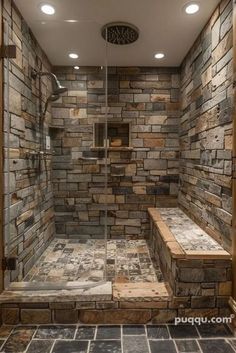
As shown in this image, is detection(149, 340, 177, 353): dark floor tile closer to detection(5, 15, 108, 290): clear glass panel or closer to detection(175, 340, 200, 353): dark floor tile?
detection(175, 340, 200, 353): dark floor tile

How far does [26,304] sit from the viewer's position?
1800mm

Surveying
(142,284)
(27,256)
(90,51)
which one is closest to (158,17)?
(90,51)

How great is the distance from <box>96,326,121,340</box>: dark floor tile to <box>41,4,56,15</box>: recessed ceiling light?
2.45 m

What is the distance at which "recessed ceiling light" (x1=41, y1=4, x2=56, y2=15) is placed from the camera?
80.0 inches

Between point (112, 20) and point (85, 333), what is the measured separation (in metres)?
2.45

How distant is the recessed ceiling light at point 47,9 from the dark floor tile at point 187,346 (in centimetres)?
261

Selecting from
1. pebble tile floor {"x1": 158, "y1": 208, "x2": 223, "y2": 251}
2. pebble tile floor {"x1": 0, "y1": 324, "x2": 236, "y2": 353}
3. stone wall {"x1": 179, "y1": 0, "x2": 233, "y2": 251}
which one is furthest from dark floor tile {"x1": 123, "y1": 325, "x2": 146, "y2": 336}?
stone wall {"x1": 179, "y1": 0, "x2": 233, "y2": 251}

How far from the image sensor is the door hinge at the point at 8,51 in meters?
1.82

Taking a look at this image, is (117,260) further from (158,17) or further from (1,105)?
(158,17)

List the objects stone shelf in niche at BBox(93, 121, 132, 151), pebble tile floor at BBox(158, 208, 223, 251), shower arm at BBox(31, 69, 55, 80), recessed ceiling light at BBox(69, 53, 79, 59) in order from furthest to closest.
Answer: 1. stone shelf in niche at BBox(93, 121, 132, 151)
2. recessed ceiling light at BBox(69, 53, 79, 59)
3. shower arm at BBox(31, 69, 55, 80)
4. pebble tile floor at BBox(158, 208, 223, 251)

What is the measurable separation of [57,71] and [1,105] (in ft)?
4.92

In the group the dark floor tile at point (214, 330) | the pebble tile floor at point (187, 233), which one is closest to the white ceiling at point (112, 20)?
the pebble tile floor at point (187, 233)

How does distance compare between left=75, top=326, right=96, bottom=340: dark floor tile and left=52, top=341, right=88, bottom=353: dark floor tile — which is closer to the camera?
left=52, top=341, right=88, bottom=353: dark floor tile

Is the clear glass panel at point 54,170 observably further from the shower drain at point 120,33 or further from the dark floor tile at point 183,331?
the dark floor tile at point 183,331
